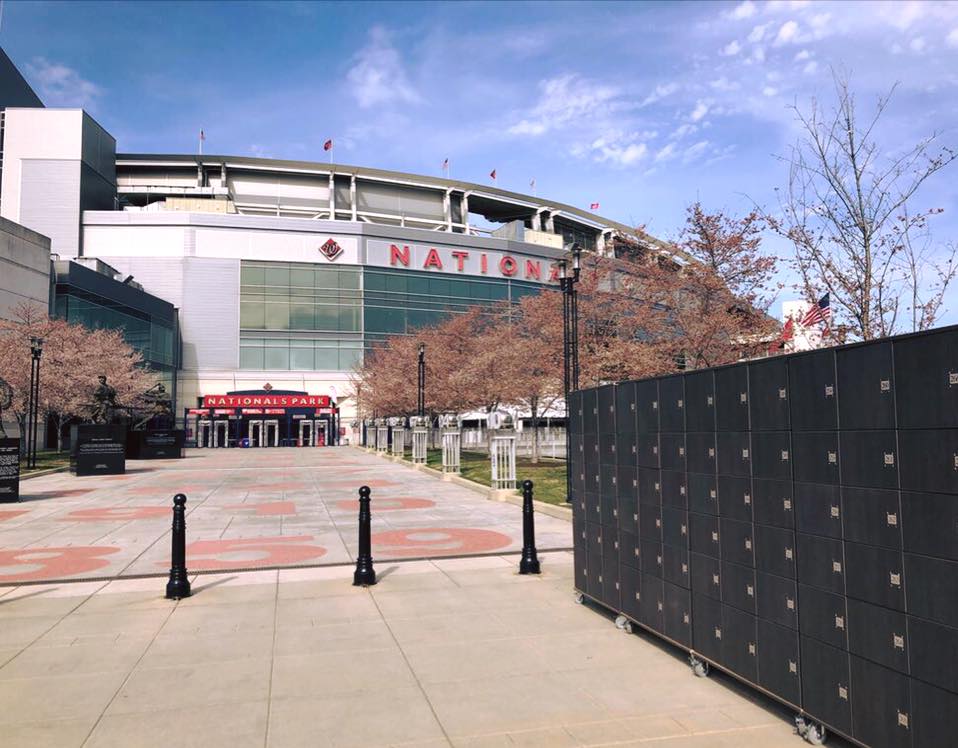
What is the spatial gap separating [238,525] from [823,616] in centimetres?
1277

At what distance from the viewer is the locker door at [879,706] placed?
3.88 meters

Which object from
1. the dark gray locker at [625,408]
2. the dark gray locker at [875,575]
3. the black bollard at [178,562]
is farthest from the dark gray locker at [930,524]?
the black bollard at [178,562]

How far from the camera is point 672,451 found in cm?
628

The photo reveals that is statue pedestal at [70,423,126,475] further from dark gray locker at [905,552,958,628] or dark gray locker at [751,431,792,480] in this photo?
dark gray locker at [905,552,958,628]

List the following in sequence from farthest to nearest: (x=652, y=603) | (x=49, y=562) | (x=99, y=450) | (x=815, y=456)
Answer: (x=99, y=450) → (x=49, y=562) → (x=652, y=603) → (x=815, y=456)

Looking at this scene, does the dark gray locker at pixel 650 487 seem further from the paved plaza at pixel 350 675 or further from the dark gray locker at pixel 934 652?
the dark gray locker at pixel 934 652

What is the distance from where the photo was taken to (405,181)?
3189 inches

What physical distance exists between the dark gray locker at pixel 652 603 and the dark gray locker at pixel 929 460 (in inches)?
118

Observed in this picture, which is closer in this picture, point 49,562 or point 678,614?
Result: point 678,614

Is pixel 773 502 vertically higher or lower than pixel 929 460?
lower

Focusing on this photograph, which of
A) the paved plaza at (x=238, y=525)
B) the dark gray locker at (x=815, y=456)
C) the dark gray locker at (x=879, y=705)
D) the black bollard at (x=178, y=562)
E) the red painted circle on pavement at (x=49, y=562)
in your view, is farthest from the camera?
the paved plaza at (x=238, y=525)

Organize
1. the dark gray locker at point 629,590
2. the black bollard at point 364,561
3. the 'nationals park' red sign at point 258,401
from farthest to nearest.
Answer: the 'nationals park' red sign at point 258,401, the black bollard at point 364,561, the dark gray locker at point 629,590

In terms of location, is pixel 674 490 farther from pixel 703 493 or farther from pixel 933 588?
pixel 933 588

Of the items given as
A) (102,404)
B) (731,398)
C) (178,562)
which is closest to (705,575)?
(731,398)
